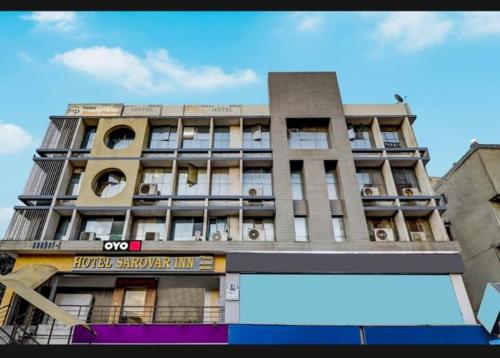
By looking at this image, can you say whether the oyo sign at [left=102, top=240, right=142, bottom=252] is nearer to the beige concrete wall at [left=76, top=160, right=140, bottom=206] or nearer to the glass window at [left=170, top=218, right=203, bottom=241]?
the glass window at [left=170, top=218, right=203, bottom=241]

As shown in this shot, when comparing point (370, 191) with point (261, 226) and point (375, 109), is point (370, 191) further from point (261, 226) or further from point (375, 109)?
point (261, 226)

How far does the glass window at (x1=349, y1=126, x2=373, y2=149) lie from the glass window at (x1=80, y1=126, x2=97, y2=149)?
16.4 m

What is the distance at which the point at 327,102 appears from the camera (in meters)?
20.5

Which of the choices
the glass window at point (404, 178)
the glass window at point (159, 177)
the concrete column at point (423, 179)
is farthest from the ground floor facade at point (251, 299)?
the glass window at point (404, 178)

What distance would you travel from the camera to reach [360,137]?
20.6m

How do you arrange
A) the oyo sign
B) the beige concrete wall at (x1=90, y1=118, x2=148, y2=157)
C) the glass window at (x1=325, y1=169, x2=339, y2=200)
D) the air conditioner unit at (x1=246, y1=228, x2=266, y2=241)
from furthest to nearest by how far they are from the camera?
the beige concrete wall at (x1=90, y1=118, x2=148, y2=157), the glass window at (x1=325, y1=169, x2=339, y2=200), the air conditioner unit at (x1=246, y1=228, x2=266, y2=241), the oyo sign

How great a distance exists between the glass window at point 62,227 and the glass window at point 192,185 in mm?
6269

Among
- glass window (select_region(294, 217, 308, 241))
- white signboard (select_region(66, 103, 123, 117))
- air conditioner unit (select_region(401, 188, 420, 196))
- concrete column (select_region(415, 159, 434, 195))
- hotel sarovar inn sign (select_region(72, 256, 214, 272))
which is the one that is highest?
white signboard (select_region(66, 103, 123, 117))

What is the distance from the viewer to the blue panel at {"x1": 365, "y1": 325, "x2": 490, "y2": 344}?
13480 millimetres

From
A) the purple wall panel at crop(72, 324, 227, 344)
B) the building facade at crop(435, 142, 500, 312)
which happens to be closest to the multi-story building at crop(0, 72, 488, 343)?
the purple wall panel at crop(72, 324, 227, 344)

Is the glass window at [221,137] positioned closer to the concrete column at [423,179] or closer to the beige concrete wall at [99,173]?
the beige concrete wall at [99,173]

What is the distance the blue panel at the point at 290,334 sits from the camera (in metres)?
13.4
